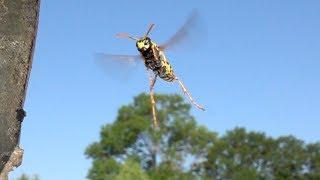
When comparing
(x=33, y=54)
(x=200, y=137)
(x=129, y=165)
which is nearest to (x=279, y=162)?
(x=200, y=137)

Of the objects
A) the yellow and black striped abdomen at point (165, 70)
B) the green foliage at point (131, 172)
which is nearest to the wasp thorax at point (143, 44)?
the yellow and black striped abdomen at point (165, 70)

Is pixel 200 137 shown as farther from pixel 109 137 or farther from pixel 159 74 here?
pixel 159 74

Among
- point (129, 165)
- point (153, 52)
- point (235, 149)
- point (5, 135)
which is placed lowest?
point (5, 135)

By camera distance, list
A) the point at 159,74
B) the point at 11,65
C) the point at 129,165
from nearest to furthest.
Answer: the point at 159,74 → the point at 11,65 → the point at 129,165

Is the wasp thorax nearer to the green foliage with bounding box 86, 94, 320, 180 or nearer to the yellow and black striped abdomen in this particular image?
the yellow and black striped abdomen

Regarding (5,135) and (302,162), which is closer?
(5,135)

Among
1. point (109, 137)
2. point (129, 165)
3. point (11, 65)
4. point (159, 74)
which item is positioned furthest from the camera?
point (109, 137)

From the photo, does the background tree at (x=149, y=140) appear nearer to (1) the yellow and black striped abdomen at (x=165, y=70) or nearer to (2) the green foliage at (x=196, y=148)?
(2) the green foliage at (x=196, y=148)
